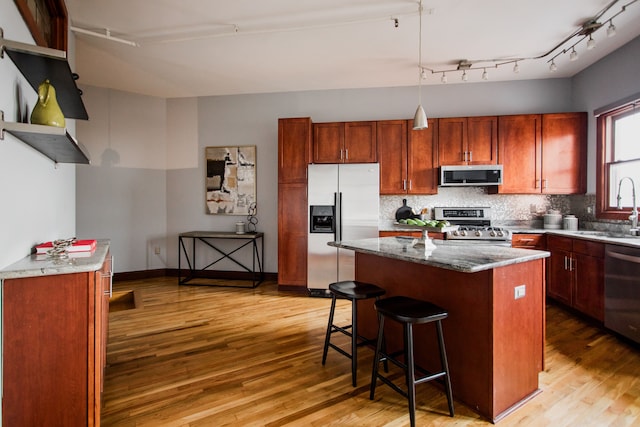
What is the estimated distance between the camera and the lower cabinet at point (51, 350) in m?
1.39

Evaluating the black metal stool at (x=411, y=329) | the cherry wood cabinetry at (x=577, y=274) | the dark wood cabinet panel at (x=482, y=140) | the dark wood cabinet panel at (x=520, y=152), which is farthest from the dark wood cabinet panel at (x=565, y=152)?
the black metal stool at (x=411, y=329)

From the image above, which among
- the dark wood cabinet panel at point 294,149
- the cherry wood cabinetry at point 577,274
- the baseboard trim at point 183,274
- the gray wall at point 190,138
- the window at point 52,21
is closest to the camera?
the window at point 52,21

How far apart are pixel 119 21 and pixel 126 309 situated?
2996mm

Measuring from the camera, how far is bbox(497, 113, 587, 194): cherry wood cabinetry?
13.6 feet

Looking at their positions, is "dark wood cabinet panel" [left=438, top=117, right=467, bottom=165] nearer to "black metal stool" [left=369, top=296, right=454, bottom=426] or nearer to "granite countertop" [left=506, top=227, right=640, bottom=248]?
"granite countertop" [left=506, top=227, right=640, bottom=248]

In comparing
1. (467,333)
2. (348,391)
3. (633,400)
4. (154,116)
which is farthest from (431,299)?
(154,116)

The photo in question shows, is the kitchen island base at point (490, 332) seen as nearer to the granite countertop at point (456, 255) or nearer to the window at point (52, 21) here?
the granite countertop at point (456, 255)

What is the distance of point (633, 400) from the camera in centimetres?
197

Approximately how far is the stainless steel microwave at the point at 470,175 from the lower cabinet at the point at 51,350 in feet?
13.2

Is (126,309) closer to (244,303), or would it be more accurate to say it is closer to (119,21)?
(244,303)

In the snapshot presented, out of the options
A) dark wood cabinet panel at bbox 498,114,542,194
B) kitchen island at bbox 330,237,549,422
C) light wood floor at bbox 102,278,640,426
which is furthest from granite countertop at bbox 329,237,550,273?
dark wood cabinet panel at bbox 498,114,542,194

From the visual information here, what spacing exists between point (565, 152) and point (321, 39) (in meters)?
3.44

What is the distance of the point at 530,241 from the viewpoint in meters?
3.91

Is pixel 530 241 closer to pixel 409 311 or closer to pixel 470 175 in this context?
pixel 470 175
